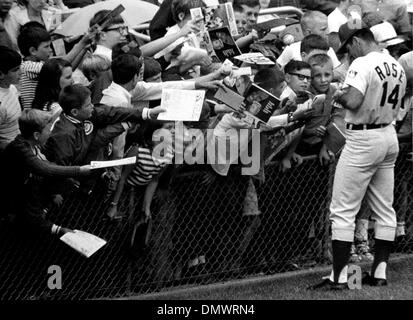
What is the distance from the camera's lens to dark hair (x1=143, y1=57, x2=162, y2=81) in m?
9.60

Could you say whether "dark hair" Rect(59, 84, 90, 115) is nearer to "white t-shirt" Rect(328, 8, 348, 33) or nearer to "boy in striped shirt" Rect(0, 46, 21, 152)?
"boy in striped shirt" Rect(0, 46, 21, 152)

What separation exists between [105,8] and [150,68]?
1.41 meters

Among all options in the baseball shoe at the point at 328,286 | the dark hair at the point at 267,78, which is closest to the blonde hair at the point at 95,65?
the dark hair at the point at 267,78

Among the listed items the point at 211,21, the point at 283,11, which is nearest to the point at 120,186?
the point at 211,21

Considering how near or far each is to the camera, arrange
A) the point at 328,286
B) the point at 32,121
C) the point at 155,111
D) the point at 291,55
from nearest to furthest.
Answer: the point at 32,121 < the point at 155,111 < the point at 328,286 < the point at 291,55

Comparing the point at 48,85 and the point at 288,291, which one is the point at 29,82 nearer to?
the point at 48,85

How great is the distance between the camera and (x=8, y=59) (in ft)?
29.2

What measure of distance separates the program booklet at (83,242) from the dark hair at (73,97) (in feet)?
3.04

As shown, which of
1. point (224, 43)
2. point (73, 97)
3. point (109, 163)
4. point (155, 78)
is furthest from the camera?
point (224, 43)

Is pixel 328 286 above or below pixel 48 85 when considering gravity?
below

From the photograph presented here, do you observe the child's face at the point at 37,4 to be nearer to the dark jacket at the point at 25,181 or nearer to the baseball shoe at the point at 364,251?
the dark jacket at the point at 25,181
